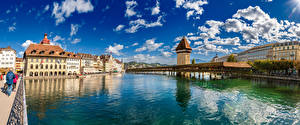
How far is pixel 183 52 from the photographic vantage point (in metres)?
82.8

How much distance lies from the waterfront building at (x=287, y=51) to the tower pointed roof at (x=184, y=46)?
54.0m

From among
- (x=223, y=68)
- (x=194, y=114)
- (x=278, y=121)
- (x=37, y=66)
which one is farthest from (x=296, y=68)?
(x=37, y=66)

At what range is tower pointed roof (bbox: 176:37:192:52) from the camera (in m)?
81.3

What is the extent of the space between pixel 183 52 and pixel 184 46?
3631 millimetres

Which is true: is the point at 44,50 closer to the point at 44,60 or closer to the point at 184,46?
the point at 44,60

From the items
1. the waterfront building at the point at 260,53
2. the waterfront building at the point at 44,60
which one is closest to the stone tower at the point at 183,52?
the waterfront building at the point at 260,53

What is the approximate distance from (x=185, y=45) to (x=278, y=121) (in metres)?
72.1

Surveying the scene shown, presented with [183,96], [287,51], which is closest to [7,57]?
[183,96]

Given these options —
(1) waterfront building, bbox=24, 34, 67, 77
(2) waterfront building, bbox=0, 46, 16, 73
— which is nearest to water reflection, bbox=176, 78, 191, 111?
(1) waterfront building, bbox=24, 34, 67, 77

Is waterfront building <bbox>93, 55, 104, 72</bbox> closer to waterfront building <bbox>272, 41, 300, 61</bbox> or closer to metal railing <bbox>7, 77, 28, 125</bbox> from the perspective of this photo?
metal railing <bbox>7, 77, 28, 125</bbox>

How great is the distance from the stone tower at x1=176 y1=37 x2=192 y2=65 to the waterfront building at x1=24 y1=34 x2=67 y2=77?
59.0 meters

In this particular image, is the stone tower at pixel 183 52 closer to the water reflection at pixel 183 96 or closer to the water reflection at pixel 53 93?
the water reflection at pixel 183 96

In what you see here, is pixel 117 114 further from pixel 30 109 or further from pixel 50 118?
pixel 30 109

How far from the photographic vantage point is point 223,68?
2434 inches
